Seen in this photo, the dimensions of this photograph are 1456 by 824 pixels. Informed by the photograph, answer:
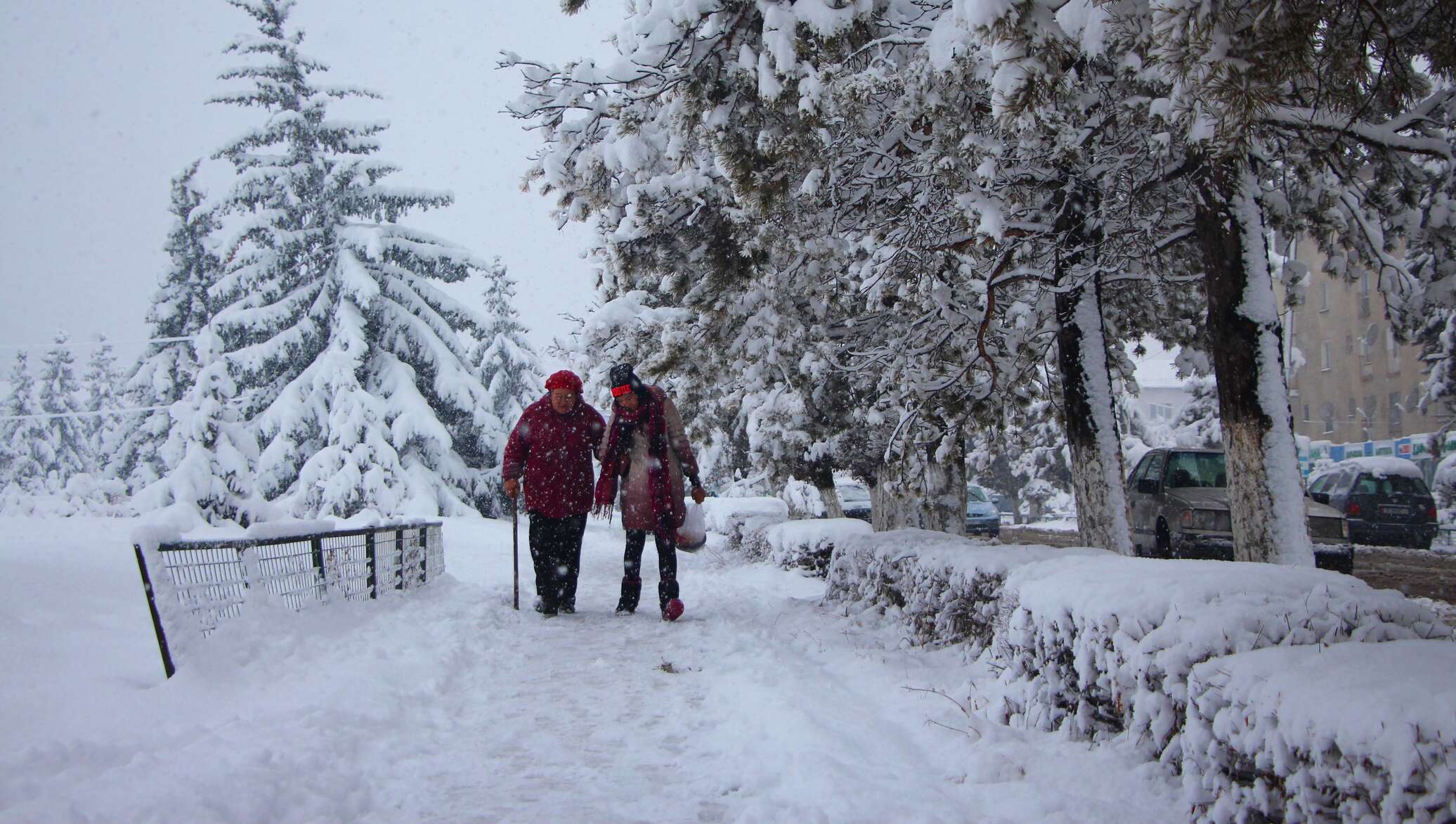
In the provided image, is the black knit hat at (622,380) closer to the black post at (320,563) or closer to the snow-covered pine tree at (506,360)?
the black post at (320,563)

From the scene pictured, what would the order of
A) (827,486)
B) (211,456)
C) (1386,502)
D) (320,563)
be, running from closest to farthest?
(320,563) < (827,486) < (1386,502) < (211,456)

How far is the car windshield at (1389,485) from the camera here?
19.1 meters

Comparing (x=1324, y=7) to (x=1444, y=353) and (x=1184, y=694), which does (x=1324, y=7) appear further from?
(x=1444, y=353)

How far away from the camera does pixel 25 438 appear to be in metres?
52.1

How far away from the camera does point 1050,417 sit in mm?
10750

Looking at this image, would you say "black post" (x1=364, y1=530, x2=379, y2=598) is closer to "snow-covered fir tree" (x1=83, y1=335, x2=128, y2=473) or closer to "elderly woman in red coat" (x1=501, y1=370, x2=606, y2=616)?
"elderly woman in red coat" (x1=501, y1=370, x2=606, y2=616)

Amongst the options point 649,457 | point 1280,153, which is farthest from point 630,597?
point 1280,153

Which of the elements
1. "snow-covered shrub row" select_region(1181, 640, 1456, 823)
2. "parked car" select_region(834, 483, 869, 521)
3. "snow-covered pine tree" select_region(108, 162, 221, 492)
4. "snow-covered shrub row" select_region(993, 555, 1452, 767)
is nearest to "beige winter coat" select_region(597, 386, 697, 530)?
"snow-covered shrub row" select_region(993, 555, 1452, 767)

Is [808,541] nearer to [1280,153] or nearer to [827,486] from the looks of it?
[827,486]

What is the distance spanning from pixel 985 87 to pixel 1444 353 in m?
22.7

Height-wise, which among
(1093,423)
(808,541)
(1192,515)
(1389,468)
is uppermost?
(1093,423)

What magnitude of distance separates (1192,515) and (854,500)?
1237 centimetres

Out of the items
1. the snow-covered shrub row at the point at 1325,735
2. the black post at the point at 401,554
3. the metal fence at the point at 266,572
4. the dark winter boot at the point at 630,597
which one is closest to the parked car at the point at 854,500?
the dark winter boot at the point at 630,597

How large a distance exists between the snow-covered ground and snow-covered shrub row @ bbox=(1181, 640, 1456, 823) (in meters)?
0.31
